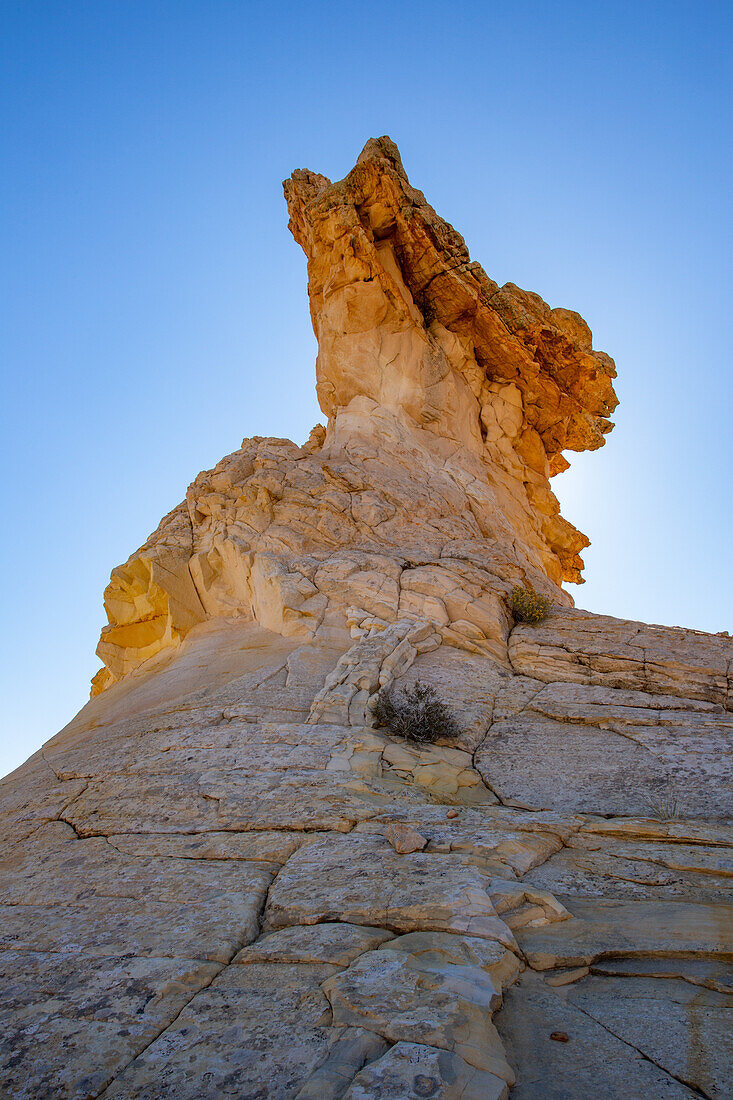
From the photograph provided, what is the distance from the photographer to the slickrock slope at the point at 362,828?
346 cm

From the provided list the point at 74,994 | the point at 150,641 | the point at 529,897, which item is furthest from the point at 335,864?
the point at 150,641

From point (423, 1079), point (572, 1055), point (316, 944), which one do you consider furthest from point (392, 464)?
point (423, 1079)

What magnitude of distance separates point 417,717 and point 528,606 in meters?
5.70

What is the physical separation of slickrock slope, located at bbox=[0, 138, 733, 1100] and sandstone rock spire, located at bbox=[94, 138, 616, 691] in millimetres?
147

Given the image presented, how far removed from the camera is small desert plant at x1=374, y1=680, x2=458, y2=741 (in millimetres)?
9211

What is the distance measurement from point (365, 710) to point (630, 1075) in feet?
21.8

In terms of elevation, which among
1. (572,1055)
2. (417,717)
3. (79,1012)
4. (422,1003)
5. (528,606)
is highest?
(528,606)

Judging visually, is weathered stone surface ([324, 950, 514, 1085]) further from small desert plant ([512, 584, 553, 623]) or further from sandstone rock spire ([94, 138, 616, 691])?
small desert plant ([512, 584, 553, 623])

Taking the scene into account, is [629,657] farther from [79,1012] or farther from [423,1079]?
[79,1012]

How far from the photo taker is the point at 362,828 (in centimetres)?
651

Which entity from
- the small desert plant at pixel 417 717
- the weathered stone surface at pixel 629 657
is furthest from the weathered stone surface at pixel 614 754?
the small desert plant at pixel 417 717

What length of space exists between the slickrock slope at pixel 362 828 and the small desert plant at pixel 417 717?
32cm

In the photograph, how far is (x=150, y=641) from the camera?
16484 mm

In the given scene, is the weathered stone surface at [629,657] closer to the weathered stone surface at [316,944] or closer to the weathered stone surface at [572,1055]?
the weathered stone surface at [316,944]
